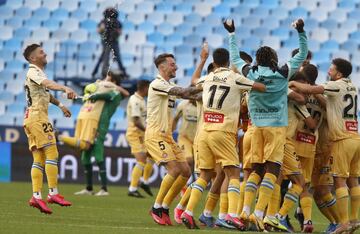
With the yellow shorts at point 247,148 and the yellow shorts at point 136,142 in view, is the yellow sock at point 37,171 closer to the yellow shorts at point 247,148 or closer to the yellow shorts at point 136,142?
the yellow shorts at point 247,148

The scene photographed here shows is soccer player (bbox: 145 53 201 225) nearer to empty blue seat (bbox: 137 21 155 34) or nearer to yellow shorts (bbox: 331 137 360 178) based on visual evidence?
yellow shorts (bbox: 331 137 360 178)

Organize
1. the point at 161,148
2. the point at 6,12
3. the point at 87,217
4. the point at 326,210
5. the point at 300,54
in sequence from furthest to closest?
the point at 6,12 → the point at 87,217 → the point at 161,148 → the point at 326,210 → the point at 300,54

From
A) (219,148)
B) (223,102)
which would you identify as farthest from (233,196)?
(223,102)

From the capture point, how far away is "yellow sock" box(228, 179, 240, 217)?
12.7 metres

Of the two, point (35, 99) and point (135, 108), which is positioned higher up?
point (35, 99)

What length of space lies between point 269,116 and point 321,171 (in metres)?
1.61

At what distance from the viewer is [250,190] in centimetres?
1288

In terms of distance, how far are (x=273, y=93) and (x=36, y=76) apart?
3337 mm

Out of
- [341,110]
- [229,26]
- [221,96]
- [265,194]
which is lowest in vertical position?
[265,194]

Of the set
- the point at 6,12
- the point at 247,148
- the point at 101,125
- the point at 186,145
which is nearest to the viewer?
the point at 247,148

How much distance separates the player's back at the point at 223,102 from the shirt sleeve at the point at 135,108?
791 centimetres

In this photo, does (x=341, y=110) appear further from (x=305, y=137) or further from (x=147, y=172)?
(x=147, y=172)

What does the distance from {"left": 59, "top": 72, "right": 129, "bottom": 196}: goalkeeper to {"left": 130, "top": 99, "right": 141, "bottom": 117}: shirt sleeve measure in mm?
365

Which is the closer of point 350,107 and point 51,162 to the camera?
point 350,107
